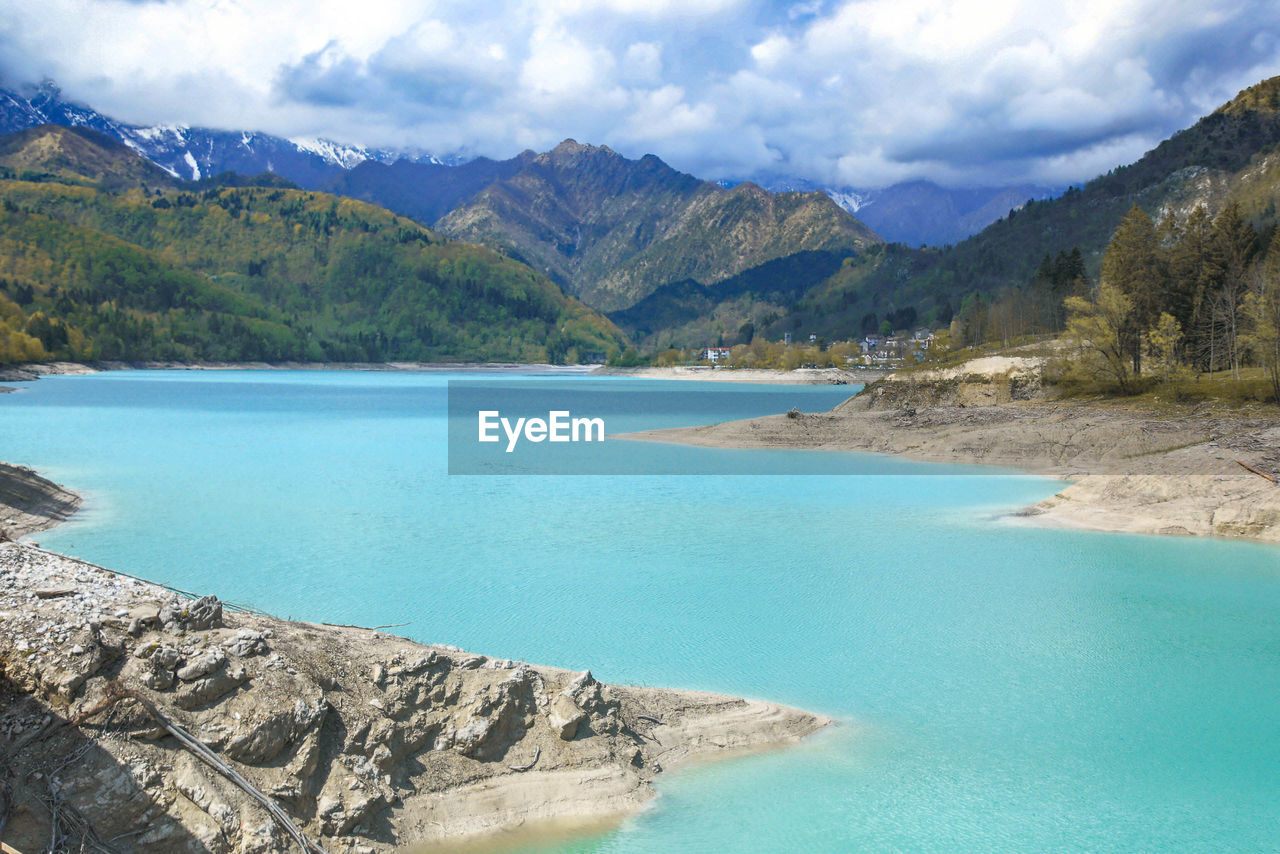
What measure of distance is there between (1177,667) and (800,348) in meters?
165

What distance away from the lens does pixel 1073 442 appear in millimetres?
33812

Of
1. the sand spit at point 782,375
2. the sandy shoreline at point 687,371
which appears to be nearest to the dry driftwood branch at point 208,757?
the sandy shoreline at point 687,371

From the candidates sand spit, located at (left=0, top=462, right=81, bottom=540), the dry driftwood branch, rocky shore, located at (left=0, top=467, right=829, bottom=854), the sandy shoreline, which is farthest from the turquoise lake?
the sandy shoreline

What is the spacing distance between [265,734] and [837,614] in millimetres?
10376

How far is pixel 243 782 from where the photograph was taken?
6184 millimetres

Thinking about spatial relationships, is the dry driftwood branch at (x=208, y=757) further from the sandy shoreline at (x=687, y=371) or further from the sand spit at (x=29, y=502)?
the sandy shoreline at (x=687, y=371)

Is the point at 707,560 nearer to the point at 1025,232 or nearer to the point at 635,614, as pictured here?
the point at 635,614

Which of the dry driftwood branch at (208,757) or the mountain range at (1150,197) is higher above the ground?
the mountain range at (1150,197)

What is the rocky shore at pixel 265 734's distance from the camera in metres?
5.90

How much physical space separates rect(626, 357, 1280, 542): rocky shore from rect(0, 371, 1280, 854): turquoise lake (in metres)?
1.48

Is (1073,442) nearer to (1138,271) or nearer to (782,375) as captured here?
(1138,271)

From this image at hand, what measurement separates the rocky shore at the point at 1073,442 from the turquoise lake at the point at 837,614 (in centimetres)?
148

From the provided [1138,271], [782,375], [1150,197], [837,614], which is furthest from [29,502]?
[1150,197]

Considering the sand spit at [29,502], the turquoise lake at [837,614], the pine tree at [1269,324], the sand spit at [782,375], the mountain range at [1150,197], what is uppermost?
the mountain range at [1150,197]
